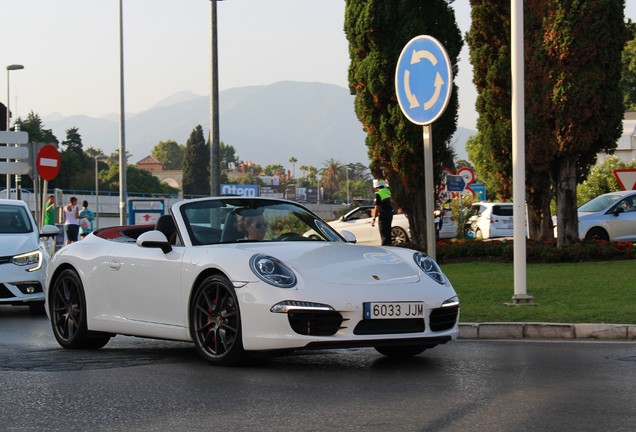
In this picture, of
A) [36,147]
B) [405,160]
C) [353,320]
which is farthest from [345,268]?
[36,147]

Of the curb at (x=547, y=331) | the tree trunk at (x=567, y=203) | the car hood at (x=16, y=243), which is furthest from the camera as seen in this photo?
the tree trunk at (x=567, y=203)

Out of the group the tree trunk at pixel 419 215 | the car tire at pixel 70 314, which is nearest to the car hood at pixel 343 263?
the car tire at pixel 70 314

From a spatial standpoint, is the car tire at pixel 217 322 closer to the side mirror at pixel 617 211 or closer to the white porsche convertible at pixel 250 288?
the white porsche convertible at pixel 250 288

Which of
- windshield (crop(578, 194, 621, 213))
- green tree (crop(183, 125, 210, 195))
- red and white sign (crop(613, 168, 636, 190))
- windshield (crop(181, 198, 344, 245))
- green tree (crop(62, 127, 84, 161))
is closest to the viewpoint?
windshield (crop(181, 198, 344, 245))

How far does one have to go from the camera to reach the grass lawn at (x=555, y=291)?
1168 cm

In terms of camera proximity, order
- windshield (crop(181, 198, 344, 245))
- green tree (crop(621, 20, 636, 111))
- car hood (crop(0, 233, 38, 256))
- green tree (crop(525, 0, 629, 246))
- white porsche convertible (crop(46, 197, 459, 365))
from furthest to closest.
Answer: green tree (crop(621, 20, 636, 111)) < green tree (crop(525, 0, 629, 246)) < car hood (crop(0, 233, 38, 256)) < windshield (crop(181, 198, 344, 245)) < white porsche convertible (crop(46, 197, 459, 365))

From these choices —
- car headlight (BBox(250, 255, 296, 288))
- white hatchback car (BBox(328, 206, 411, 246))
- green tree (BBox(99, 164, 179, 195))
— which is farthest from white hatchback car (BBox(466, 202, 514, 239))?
green tree (BBox(99, 164, 179, 195))

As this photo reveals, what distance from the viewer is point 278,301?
7953mm

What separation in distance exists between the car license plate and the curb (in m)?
3.02

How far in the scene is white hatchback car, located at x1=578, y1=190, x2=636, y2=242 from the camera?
89.7ft

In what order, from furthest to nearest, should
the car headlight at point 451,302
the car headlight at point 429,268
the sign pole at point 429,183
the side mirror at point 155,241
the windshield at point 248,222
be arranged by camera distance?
the sign pole at point 429,183, the windshield at point 248,222, the side mirror at point 155,241, the car headlight at point 429,268, the car headlight at point 451,302

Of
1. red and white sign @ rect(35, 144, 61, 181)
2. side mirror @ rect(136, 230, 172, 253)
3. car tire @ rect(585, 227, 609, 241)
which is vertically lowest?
car tire @ rect(585, 227, 609, 241)

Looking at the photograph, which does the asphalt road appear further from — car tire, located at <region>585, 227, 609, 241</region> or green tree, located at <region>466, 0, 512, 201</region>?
car tire, located at <region>585, 227, 609, 241</region>

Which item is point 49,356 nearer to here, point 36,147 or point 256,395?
point 256,395
